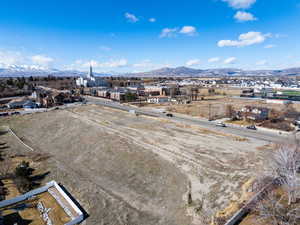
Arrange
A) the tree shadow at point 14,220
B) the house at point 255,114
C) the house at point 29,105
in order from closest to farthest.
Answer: the tree shadow at point 14,220 < the house at point 255,114 < the house at point 29,105

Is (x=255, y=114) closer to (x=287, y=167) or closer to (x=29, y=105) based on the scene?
(x=287, y=167)

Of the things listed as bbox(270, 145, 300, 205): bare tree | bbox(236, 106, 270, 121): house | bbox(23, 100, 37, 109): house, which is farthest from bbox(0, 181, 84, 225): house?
bbox(23, 100, 37, 109): house

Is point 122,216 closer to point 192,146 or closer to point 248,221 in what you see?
point 248,221

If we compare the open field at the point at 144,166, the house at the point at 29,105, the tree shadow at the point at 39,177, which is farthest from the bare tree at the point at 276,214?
the house at the point at 29,105

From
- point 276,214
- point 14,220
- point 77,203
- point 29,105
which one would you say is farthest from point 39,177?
point 29,105

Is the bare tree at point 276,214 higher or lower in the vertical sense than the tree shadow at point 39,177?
higher

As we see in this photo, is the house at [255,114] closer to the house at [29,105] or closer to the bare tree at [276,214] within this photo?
the bare tree at [276,214]

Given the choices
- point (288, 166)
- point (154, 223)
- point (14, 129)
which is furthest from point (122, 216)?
point (14, 129)

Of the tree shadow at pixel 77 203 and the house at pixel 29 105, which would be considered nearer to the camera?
the tree shadow at pixel 77 203
